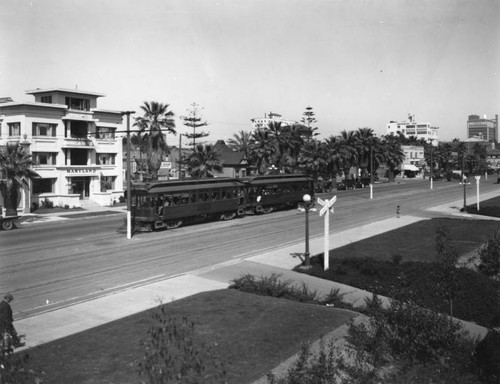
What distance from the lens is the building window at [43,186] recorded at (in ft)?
154

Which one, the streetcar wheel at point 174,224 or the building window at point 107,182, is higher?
the building window at point 107,182

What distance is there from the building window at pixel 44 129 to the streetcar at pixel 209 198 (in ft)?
62.5

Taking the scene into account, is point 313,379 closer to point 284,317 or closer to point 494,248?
point 284,317

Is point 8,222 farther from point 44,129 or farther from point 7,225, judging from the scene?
point 44,129

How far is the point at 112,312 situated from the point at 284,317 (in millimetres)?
5046

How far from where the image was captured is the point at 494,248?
20703 millimetres

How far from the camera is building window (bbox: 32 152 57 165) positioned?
46750 millimetres

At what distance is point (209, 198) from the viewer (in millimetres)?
36812

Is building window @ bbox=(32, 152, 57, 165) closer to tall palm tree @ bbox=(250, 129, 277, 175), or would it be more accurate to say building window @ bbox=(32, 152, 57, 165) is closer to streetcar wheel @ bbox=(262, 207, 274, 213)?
streetcar wheel @ bbox=(262, 207, 274, 213)

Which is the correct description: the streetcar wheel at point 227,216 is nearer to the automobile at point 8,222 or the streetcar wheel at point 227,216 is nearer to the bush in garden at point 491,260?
the automobile at point 8,222

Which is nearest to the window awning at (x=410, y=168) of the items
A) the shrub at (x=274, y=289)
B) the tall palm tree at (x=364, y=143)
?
the tall palm tree at (x=364, y=143)

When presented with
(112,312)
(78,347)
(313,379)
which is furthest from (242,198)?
(313,379)

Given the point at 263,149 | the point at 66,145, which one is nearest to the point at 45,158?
the point at 66,145

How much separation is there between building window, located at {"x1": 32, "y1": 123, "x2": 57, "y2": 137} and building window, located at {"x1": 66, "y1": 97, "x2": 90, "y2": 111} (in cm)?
320
